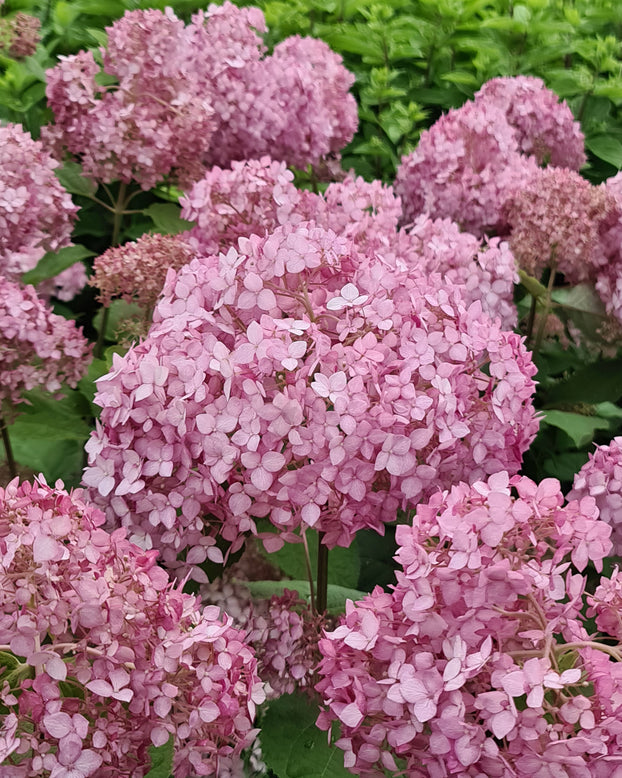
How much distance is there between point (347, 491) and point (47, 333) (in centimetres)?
62

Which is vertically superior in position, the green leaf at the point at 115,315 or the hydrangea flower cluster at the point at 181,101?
the hydrangea flower cluster at the point at 181,101

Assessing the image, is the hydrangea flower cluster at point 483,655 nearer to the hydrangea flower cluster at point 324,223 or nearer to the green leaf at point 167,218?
the hydrangea flower cluster at point 324,223

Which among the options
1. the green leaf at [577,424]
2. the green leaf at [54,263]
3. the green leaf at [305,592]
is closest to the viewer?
the green leaf at [305,592]

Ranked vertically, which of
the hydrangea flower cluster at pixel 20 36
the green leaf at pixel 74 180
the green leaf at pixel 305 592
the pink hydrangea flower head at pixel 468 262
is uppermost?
the pink hydrangea flower head at pixel 468 262

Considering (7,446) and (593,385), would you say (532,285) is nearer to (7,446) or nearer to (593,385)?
(593,385)

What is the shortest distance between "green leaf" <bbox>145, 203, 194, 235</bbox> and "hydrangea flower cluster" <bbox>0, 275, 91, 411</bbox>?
0.56 m

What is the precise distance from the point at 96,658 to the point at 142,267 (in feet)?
2.51

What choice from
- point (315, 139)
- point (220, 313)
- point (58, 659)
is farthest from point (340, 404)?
point (315, 139)

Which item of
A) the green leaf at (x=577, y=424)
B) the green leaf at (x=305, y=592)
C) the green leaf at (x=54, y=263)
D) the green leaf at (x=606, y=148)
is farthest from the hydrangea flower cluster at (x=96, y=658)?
the green leaf at (x=606, y=148)

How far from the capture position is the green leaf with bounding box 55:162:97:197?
1942 millimetres

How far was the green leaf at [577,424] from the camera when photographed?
150cm

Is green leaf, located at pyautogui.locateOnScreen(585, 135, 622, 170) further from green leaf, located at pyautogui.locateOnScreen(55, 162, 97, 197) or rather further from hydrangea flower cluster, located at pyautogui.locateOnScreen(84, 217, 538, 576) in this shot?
hydrangea flower cluster, located at pyautogui.locateOnScreen(84, 217, 538, 576)

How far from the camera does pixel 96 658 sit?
2.50 feet

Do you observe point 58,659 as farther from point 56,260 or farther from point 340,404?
point 56,260
